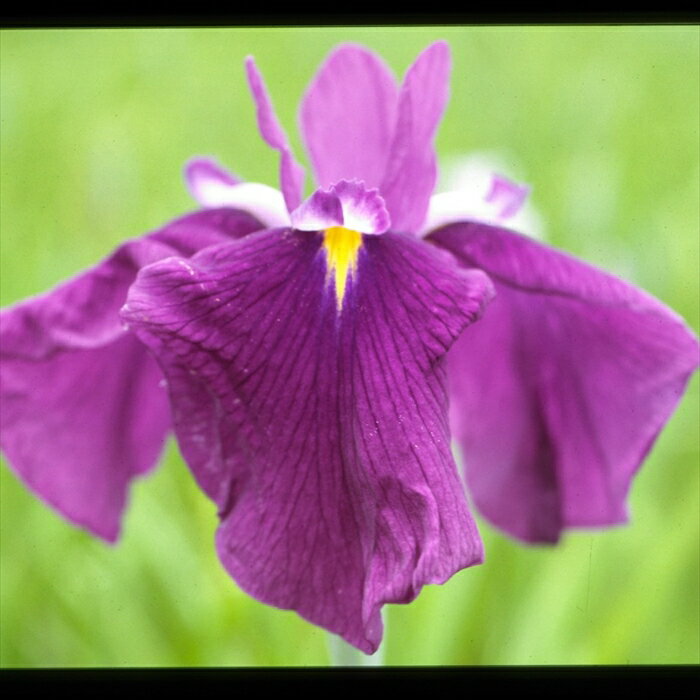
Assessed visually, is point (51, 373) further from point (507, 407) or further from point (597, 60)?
point (597, 60)

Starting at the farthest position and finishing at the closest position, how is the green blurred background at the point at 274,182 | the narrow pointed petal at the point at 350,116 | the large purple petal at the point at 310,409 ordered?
1. the green blurred background at the point at 274,182
2. the narrow pointed petal at the point at 350,116
3. the large purple petal at the point at 310,409

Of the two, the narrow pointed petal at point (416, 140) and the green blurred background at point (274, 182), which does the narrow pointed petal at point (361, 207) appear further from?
the green blurred background at point (274, 182)

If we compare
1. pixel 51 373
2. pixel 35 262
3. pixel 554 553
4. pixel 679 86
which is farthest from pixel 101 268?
pixel 679 86

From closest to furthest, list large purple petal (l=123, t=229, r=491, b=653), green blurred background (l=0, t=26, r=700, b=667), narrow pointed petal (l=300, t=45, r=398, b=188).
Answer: large purple petal (l=123, t=229, r=491, b=653) < narrow pointed petal (l=300, t=45, r=398, b=188) < green blurred background (l=0, t=26, r=700, b=667)

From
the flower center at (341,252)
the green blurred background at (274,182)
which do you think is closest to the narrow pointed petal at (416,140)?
the flower center at (341,252)

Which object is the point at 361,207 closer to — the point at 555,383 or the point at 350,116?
the point at 350,116

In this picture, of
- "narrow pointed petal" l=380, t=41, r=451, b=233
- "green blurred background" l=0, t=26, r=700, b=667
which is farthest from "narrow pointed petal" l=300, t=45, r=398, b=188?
"green blurred background" l=0, t=26, r=700, b=667

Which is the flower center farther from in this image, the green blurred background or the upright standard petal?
the green blurred background

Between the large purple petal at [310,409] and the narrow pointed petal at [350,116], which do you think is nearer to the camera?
the large purple petal at [310,409]
